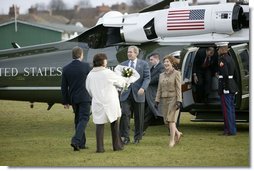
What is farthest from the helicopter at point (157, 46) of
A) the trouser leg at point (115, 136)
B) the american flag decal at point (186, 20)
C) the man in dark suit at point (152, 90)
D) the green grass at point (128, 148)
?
the trouser leg at point (115, 136)

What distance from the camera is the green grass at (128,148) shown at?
10.2 metres

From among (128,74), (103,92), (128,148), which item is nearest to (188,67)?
(128,74)

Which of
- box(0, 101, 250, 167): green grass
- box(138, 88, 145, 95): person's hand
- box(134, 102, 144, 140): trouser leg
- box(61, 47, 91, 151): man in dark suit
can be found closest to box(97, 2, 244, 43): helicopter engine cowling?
box(0, 101, 250, 167): green grass

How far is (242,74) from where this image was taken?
13.5m

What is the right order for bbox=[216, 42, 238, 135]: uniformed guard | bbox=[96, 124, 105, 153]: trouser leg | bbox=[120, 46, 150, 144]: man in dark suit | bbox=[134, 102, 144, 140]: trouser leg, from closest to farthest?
bbox=[96, 124, 105, 153]: trouser leg
bbox=[120, 46, 150, 144]: man in dark suit
bbox=[134, 102, 144, 140]: trouser leg
bbox=[216, 42, 238, 135]: uniformed guard

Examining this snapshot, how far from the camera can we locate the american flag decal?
13.8 m

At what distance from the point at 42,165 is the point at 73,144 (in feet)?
4.23

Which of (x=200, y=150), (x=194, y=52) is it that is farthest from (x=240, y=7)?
(x=200, y=150)

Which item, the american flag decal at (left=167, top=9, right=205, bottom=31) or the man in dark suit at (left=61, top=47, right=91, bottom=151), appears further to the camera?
the american flag decal at (left=167, top=9, right=205, bottom=31)

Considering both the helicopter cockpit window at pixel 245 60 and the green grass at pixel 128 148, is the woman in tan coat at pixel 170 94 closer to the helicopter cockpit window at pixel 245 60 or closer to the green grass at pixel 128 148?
the green grass at pixel 128 148

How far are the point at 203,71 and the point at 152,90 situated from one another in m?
1.62

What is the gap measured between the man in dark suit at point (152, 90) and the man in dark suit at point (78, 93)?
5.59 feet

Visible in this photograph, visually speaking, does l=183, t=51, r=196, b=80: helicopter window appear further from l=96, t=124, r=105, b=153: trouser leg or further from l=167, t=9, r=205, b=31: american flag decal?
l=96, t=124, r=105, b=153: trouser leg

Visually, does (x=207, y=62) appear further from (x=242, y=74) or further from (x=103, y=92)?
(x=103, y=92)
